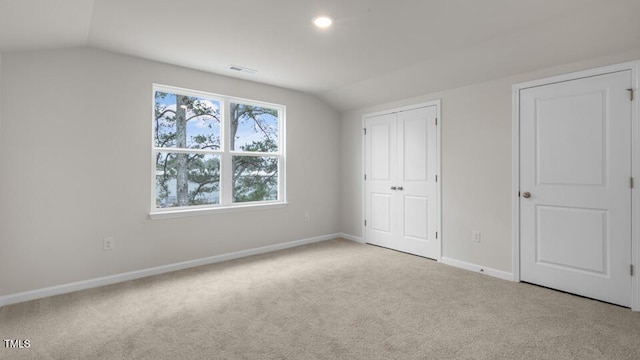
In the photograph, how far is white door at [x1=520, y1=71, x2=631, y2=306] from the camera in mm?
2750

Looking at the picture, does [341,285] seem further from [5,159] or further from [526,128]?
[5,159]

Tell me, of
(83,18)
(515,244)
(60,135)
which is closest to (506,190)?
(515,244)

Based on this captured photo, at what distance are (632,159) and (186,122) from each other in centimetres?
446

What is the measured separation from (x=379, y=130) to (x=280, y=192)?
1764mm

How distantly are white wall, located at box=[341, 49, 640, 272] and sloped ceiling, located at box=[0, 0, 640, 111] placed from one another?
21 centimetres

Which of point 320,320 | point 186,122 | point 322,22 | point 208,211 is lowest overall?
point 320,320

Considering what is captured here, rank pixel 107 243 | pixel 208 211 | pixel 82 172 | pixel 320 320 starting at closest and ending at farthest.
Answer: pixel 320 320 < pixel 82 172 < pixel 107 243 < pixel 208 211

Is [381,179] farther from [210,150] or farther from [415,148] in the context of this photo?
[210,150]

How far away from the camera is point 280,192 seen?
15.9ft

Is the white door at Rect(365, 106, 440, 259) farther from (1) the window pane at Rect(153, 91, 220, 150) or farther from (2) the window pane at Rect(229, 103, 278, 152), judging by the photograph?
(1) the window pane at Rect(153, 91, 220, 150)

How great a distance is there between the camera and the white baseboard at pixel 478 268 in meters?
3.45

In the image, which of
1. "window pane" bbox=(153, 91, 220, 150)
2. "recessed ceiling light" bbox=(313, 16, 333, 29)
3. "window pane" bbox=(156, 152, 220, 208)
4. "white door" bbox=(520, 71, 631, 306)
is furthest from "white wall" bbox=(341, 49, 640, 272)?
"window pane" bbox=(156, 152, 220, 208)

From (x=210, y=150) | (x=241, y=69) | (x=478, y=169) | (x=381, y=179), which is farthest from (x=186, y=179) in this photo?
(x=478, y=169)

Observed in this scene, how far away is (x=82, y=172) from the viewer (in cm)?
314
